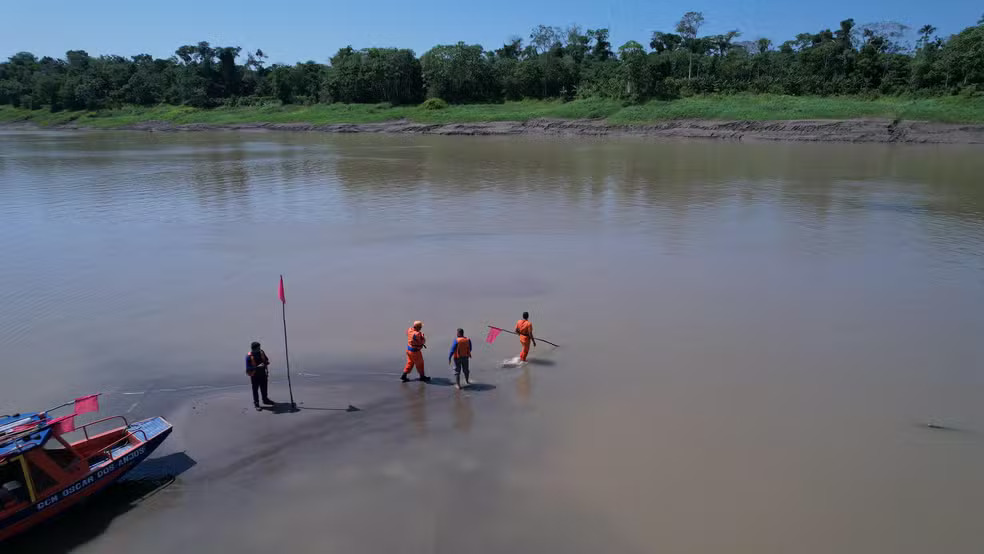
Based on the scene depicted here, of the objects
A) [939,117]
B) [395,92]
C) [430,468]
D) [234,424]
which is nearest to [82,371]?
[234,424]

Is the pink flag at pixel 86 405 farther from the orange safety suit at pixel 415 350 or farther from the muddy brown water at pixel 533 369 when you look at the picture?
the orange safety suit at pixel 415 350

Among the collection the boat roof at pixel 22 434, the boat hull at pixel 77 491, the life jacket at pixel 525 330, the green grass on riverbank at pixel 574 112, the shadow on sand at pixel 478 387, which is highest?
the green grass on riverbank at pixel 574 112

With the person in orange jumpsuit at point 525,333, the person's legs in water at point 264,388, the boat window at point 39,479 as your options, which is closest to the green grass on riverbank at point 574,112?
the person in orange jumpsuit at point 525,333

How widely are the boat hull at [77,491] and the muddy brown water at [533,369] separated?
0.26 meters

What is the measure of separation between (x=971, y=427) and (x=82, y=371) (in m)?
15.2

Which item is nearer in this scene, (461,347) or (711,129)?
(461,347)

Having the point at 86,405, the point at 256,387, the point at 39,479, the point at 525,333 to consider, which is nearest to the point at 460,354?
the point at 525,333

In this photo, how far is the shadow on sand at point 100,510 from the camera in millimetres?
7836

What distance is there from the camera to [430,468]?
928 cm

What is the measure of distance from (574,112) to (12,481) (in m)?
68.5

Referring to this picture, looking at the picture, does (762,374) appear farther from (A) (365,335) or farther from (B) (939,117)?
(B) (939,117)

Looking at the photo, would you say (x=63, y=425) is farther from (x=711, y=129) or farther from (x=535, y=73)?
(x=535, y=73)

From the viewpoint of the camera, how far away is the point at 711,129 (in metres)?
61.0

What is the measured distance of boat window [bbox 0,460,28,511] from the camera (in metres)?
7.60
